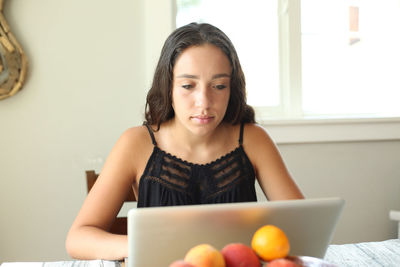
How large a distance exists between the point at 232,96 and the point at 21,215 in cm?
115

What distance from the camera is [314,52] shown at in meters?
2.24

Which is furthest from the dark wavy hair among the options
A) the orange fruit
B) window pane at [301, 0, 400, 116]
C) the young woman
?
window pane at [301, 0, 400, 116]

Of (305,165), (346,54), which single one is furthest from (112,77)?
(346,54)

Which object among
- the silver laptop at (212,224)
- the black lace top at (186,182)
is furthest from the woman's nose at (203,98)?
the silver laptop at (212,224)

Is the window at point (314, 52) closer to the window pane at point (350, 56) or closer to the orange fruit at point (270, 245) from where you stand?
the window pane at point (350, 56)

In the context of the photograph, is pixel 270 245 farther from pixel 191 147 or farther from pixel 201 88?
pixel 191 147

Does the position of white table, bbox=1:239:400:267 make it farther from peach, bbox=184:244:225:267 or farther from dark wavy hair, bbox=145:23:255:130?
dark wavy hair, bbox=145:23:255:130

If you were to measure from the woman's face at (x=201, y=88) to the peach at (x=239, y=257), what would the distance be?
0.60m

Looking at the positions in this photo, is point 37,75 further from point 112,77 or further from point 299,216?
point 299,216

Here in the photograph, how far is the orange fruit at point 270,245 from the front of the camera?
585 millimetres

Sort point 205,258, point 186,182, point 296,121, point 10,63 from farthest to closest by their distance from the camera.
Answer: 1. point 296,121
2. point 10,63
3. point 186,182
4. point 205,258

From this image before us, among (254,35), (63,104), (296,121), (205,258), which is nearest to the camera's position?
(205,258)

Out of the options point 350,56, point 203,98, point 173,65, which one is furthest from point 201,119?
point 350,56

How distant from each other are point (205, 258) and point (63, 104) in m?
1.55
